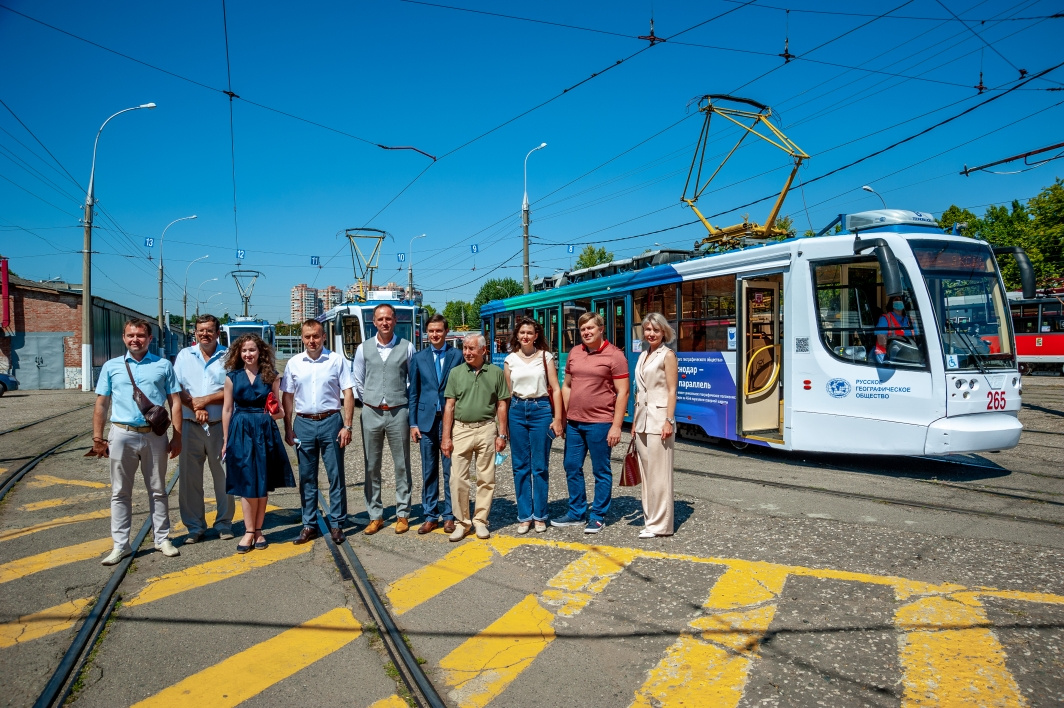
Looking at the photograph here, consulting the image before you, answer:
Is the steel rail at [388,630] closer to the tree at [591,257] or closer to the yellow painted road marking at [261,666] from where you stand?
the yellow painted road marking at [261,666]

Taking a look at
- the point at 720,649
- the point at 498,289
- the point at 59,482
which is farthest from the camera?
the point at 498,289

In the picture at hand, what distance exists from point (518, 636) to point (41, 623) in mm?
2969

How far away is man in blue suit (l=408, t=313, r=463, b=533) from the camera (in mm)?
6273

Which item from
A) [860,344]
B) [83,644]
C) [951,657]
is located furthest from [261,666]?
[860,344]

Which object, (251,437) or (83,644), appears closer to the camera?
(83,644)

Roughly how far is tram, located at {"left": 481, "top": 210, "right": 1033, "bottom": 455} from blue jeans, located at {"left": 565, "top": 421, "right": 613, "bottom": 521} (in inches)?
158

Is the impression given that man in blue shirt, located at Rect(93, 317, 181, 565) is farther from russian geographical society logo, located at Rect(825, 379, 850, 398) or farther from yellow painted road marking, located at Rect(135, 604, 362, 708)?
russian geographical society logo, located at Rect(825, 379, 850, 398)

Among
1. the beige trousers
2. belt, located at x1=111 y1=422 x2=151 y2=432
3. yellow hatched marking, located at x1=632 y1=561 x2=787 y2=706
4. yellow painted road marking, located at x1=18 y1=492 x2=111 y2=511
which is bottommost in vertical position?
yellow hatched marking, located at x1=632 y1=561 x2=787 y2=706

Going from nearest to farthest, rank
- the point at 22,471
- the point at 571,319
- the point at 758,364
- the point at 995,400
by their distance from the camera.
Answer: the point at 995,400 → the point at 22,471 → the point at 758,364 → the point at 571,319

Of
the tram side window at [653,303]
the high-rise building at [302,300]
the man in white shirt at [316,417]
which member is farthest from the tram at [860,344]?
the high-rise building at [302,300]

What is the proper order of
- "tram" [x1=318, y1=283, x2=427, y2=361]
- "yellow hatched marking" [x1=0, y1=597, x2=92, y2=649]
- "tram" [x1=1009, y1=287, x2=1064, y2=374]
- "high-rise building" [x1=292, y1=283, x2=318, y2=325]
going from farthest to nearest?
"high-rise building" [x1=292, y1=283, x2=318, y2=325] < "tram" [x1=1009, y1=287, x2=1064, y2=374] < "tram" [x1=318, y1=283, x2=427, y2=361] < "yellow hatched marking" [x1=0, y1=597, x2=92, y2=649]

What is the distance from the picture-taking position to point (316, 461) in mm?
6234

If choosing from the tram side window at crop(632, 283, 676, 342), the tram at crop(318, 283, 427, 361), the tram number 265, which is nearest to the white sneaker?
the tram side window at crop(632, 283, 676, 342)

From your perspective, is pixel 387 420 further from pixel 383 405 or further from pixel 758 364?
pixel 758 364
